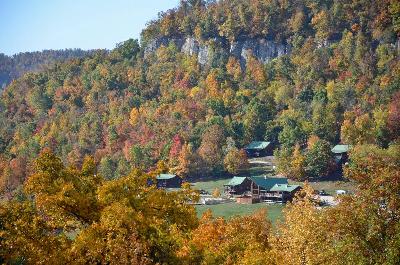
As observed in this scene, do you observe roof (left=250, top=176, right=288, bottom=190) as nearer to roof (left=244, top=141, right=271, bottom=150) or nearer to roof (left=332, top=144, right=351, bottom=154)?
roof (left=332, top=144, right=351, bottom=154)

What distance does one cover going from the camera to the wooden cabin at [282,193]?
7062 cm

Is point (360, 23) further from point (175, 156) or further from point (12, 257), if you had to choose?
point (12, 257)

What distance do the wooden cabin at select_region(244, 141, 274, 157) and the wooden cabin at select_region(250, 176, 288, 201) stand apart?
23.6 metres

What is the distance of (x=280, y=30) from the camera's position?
13738cm

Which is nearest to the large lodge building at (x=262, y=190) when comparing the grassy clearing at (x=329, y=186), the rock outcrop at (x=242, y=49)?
the grassy clearing at (x=329, y=186)

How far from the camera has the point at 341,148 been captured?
8719 cm

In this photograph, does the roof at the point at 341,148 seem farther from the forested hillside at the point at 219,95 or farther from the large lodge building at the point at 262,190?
the large lodge building at the point at 262,190

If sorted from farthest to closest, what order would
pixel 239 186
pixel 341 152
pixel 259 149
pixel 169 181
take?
pixel 259 149
pixel 169 181
pixel 341 152
pixel 239 186

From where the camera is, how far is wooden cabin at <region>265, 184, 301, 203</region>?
70.6 metres

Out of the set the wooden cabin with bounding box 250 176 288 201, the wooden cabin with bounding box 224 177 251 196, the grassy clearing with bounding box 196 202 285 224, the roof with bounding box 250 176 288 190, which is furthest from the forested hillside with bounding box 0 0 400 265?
the grassy clearing with bounding box 196 202 285 224

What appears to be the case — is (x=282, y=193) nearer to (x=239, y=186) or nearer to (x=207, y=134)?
(x=239, y=186)

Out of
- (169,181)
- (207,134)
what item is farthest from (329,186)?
(207,134)

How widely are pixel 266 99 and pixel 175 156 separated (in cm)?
2891

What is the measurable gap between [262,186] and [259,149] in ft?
85.7
